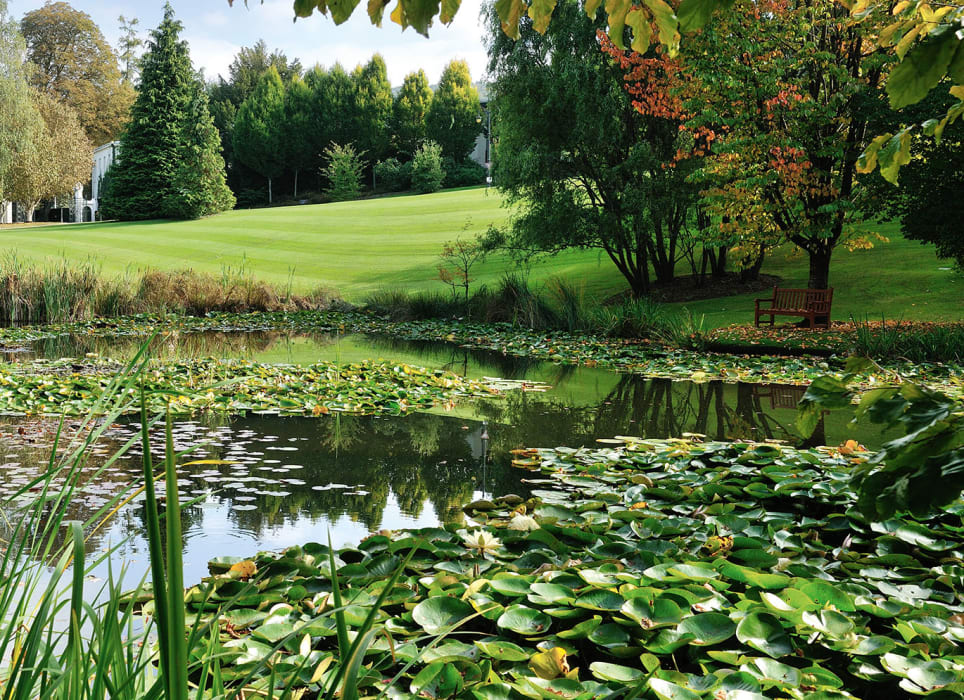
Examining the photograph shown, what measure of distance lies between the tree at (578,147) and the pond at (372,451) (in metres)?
6.61

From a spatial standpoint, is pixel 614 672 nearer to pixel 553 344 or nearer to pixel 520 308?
pixel 553 344

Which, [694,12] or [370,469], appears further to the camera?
[370,469]

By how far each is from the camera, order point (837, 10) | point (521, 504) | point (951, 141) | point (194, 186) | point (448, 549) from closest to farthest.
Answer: point (448, 549) < point (521, 504) < point (951, 141) < point (837, 10) < point (194, 186)

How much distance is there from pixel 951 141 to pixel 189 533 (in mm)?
10698

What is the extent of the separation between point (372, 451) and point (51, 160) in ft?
96.1

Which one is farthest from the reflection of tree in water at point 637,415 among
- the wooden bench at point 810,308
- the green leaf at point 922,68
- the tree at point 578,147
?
the tree at point 578,147

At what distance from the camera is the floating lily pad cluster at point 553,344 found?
767 cm

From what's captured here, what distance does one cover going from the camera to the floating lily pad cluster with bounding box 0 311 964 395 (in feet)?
25.2

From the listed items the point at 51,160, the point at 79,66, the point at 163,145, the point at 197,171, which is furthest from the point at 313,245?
the point at 79,66

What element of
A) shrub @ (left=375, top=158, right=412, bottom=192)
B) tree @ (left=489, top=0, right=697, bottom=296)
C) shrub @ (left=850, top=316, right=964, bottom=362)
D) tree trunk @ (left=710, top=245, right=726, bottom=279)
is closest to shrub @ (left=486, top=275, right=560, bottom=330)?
tree @ (left=489, top=0, right=697, bottom=296)

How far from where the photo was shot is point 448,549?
2.68 metres

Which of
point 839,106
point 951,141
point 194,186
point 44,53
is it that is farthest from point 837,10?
point 44,53

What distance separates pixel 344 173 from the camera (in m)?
34.2

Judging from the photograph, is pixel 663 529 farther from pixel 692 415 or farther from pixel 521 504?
pixel 692 415
